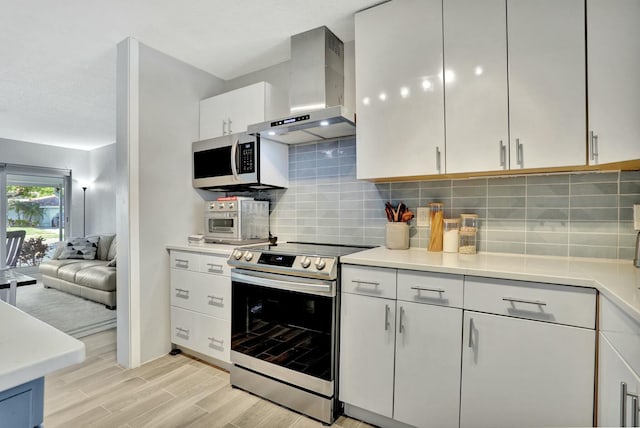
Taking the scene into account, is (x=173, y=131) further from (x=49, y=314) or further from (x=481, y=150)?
(x=49, y=314)

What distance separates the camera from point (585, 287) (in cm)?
126

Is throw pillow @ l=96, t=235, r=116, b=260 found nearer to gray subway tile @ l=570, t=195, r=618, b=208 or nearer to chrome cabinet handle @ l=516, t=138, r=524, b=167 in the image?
chrome cabinet handle @ l=516, t=138, r=524, b=167

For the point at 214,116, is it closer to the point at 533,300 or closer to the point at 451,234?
the point at 451,234

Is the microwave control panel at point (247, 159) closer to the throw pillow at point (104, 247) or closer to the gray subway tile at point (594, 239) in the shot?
the gray subway tile at point (594, 239)

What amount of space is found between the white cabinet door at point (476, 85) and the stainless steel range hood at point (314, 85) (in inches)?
26.5

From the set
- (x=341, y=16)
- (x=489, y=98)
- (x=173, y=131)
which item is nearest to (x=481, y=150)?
(x=489, y=98)

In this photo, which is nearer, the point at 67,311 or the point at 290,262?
the point at 290,262

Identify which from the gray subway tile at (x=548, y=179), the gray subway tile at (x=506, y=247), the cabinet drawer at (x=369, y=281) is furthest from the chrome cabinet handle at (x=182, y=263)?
the gray subway tile at (x=548, y=179)

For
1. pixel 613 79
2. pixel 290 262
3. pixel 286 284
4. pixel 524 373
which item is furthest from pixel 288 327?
pixel 613 79

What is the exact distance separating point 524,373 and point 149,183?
2.67 m

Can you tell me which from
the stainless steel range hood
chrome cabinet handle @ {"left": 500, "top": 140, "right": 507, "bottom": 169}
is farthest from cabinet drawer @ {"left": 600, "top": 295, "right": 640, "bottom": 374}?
the stainless steel range hood

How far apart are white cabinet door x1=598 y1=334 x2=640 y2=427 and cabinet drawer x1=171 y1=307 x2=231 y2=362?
203 cm

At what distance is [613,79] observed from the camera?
1.41 metres

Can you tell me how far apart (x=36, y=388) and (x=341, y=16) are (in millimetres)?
2382
